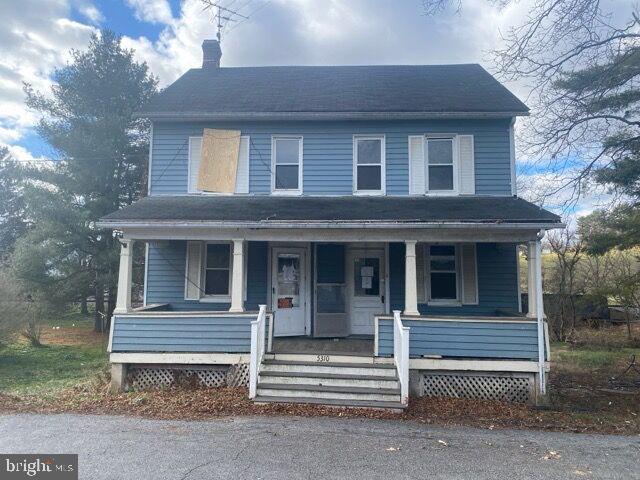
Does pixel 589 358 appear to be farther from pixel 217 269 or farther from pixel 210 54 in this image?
→ pixel 210 54

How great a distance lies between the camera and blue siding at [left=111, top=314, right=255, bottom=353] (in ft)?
24.1

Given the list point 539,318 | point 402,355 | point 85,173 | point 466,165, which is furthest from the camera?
point 85,173

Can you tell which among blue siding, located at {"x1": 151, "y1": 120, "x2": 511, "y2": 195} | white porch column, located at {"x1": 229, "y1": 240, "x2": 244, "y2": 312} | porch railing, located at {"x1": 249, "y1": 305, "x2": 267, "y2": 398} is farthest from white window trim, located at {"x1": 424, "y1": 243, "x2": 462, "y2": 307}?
white porch column, located at {"x1": 229, "y1": 240, "x2": 244, "y2": 312}

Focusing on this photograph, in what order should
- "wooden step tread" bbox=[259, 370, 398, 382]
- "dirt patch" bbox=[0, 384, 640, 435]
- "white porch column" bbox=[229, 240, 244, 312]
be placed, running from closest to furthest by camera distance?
"dirt patch" bbox=[0, 384, 640, 435] < "wooden step tread" bbox=[259, 370, 398, 382] < "white porch column" bbox=[229, 240, 244, 312]

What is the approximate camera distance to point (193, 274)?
30.5 ft

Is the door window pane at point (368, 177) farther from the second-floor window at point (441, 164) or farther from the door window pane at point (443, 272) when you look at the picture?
the door window pane at point (443, 272)

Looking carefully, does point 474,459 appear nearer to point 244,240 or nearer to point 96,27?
→ point 244,240

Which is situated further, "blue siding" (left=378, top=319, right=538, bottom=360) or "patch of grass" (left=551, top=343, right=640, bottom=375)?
"patch of grass" (left=551, top=343, right=640, bottom=375)

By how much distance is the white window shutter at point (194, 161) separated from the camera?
9484mm

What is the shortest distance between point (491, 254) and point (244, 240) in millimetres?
5617

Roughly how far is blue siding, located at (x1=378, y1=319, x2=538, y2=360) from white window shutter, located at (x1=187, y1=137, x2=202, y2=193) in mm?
5718

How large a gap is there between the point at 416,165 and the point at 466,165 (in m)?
1.15

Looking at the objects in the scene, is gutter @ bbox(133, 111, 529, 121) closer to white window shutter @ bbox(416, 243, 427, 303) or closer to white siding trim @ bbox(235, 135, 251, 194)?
white siding trim @ bbox(235, 135, 251, 194)

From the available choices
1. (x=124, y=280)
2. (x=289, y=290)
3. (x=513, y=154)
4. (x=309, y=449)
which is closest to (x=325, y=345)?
(x=289, y=290)
